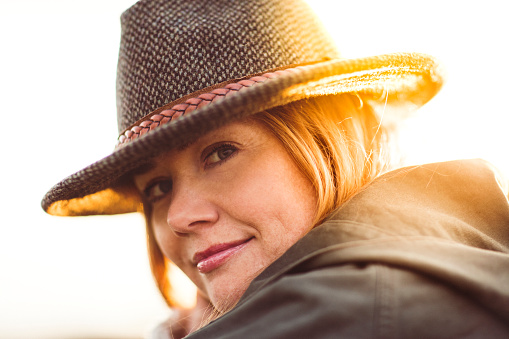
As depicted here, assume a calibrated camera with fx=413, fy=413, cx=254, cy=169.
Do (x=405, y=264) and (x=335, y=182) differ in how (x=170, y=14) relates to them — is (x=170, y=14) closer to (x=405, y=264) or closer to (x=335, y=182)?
(x=335, y=182)

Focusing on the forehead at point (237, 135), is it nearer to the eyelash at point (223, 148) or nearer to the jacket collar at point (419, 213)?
the eyelash at point (223, 148)

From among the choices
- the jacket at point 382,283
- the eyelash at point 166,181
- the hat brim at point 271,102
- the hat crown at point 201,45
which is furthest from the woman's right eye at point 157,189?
the jacket at point 382,283

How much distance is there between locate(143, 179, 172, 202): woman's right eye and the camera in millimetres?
1434

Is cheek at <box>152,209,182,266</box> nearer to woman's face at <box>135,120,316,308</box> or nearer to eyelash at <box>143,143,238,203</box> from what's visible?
eyelash at <box>143,143,238,203</box>

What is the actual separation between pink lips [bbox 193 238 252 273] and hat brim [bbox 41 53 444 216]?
327 millimetres

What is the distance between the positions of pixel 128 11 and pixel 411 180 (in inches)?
39.5

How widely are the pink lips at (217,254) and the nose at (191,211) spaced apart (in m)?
0.08

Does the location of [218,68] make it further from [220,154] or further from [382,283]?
[382,283]

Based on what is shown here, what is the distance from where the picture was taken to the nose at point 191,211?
3.87 feet

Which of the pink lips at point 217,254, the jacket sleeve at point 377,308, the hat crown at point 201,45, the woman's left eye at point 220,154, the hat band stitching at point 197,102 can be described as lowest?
the jacket sleeve at point 377,308

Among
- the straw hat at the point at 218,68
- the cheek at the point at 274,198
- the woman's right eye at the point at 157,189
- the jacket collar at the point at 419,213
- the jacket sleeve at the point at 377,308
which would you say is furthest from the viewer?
the woman's right eye at the point at 157,189

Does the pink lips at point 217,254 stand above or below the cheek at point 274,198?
below

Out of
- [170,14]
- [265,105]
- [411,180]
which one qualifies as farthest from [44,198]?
[411,180]

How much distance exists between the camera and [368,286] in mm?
723
